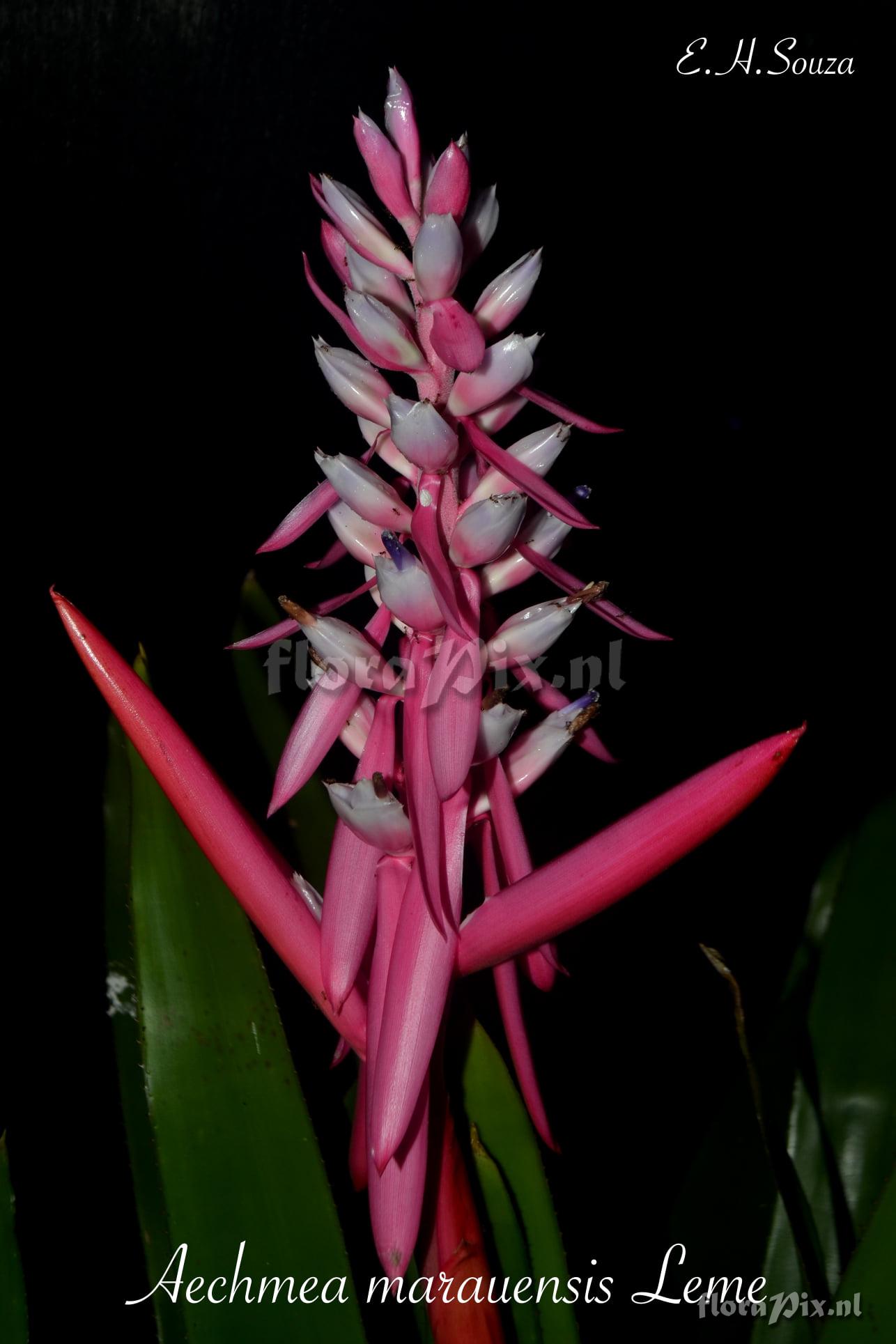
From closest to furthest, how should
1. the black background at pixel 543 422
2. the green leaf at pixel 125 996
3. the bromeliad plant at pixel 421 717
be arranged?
the bromeliad plant at pixel 421 717
the green leaf at pixel 125 996
the black background at pixel 543 422

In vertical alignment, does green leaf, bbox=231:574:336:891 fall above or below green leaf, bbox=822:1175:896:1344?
above

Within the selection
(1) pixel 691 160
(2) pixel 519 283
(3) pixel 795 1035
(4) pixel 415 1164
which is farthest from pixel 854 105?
(4) pixel 415 1164

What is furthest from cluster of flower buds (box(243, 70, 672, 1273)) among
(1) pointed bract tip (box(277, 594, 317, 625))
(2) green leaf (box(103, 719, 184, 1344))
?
(2) green leaf (box(103, 719, 184, 1344))

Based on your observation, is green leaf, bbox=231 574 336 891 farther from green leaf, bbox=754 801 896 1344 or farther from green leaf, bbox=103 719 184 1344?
green leaf, bbox=754 801 896 1344

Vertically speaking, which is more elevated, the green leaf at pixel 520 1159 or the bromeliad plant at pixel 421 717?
the bromeliad plant at pixel 421 717

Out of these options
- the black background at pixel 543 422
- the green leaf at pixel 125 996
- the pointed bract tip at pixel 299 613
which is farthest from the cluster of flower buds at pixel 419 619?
the black background at pixel 543 422

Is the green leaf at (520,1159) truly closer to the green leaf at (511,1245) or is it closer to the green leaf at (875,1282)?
the green leaf at (511,1245)

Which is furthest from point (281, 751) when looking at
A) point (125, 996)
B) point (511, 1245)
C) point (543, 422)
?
point (543, 422)
